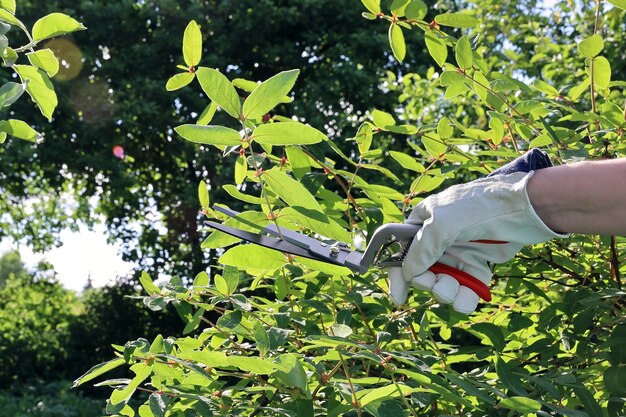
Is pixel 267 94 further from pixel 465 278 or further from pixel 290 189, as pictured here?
pixel 465 278

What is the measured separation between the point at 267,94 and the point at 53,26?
0.50m

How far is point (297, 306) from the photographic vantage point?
6.91 ft

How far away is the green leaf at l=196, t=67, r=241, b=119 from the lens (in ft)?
4.86

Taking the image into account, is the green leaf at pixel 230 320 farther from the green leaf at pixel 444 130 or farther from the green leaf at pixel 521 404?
the green leaf at pixel 444 130

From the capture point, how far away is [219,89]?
4.93 ft

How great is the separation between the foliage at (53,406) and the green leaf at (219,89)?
8032mm

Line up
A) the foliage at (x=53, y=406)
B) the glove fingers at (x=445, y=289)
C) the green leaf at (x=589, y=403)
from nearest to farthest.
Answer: the glove fingers at (x=445, y=289) < the green leaf at (x=589, y=403) < the foliage at (x=53, y=406)

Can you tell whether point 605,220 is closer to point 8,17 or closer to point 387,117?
point 387,117

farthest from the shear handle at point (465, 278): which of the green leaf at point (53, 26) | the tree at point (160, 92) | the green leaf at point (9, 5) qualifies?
the tree at point (160, 92)

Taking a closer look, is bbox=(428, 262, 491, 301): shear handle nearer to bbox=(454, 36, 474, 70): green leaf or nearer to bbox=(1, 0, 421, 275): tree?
bbox=(454, 36, 474, 70): green leaf

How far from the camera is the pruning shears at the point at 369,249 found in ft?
5.19

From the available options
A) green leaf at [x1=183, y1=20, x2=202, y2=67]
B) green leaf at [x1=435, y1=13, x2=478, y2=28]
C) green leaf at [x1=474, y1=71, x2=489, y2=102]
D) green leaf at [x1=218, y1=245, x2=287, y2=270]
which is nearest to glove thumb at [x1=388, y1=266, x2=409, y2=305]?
green leaf at [x1=218, y1=245, x2=287, y2=270]

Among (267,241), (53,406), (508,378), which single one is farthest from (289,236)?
(53,406)

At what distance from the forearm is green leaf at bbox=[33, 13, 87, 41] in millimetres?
953
